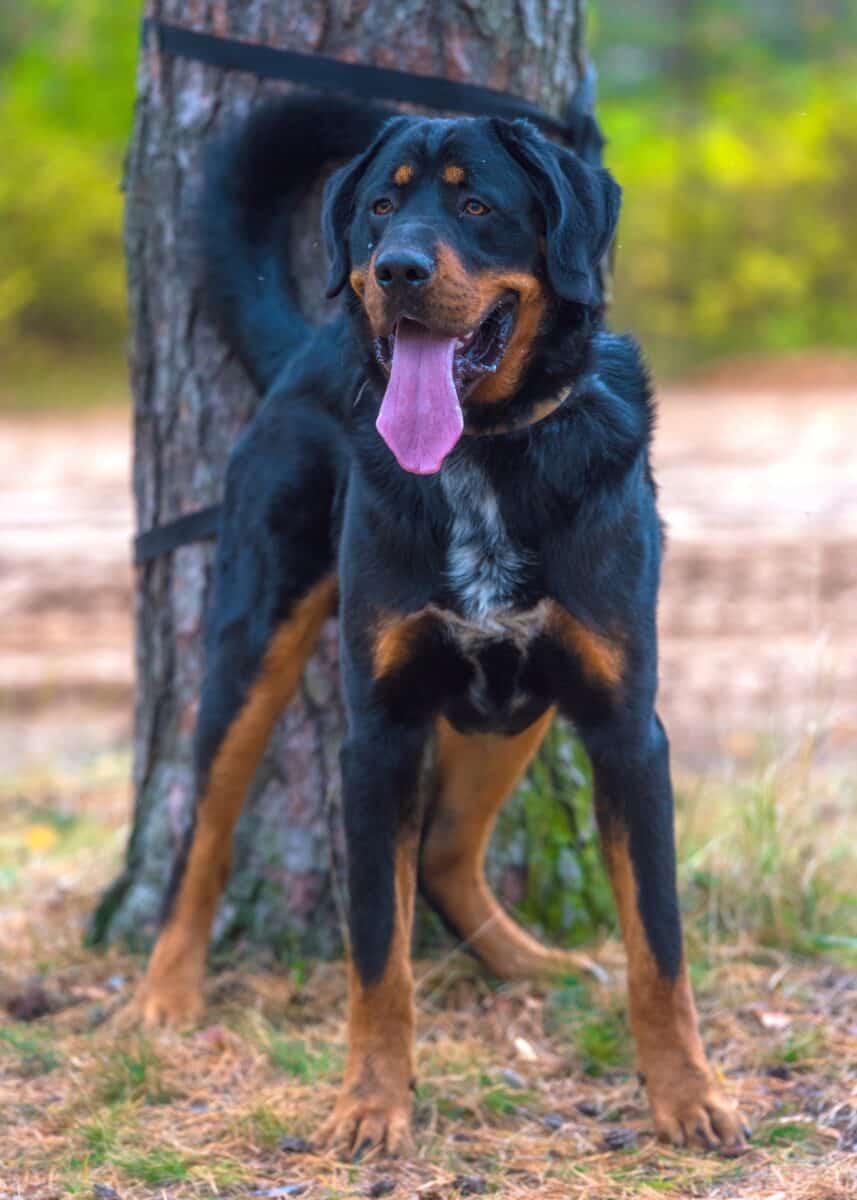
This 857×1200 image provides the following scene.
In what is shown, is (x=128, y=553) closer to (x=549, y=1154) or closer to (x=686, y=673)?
(x=686, y=673)

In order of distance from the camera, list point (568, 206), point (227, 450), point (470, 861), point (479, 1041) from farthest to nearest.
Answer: point (227, 450)
point (470, 861)
point (479, 1041)
point (568, 206)

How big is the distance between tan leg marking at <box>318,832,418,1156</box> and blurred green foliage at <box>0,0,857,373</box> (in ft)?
56.1

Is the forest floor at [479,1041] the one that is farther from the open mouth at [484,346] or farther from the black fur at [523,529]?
the open mouth at [484,346]

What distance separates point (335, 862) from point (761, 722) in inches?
157

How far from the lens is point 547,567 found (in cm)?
329

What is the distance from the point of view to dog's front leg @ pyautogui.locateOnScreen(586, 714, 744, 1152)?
3336 millimetres

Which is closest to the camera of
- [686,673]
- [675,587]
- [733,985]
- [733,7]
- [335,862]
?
[733,985]

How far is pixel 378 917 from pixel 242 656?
88cm

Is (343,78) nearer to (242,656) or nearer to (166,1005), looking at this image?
(242,656)

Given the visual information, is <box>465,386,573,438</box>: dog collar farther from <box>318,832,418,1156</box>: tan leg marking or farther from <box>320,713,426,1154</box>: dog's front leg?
<box>318,832,418,1156</box>: tan leg marking

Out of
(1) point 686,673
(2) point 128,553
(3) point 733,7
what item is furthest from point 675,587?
(3) point 733,7

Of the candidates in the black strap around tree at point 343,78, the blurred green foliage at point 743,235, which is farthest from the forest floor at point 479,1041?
the blurred green foliage at point 743,235

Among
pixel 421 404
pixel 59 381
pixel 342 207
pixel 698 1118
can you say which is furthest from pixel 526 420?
pixel 59 381

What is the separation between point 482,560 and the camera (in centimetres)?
330
